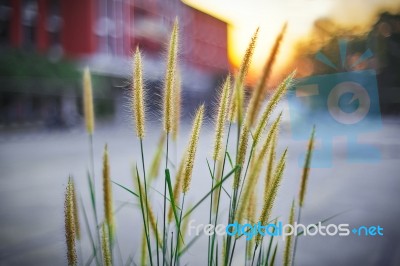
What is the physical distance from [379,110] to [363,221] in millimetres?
495

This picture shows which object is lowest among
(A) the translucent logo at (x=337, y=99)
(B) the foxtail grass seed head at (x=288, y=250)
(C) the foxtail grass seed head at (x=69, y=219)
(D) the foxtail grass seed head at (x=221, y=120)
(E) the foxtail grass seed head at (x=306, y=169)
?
(B) the foxtail grass seed head at (x=288, y=250)

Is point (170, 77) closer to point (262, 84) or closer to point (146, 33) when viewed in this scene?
point (262, 84)

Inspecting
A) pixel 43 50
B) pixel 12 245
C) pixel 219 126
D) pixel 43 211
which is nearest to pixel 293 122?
pixel 219 126

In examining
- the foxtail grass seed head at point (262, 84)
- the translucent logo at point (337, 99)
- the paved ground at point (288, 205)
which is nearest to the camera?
the foxtail grass seed head at point (262, 84)

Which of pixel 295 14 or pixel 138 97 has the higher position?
pixel 295 14

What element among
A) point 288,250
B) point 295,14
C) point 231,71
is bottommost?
point 288,250

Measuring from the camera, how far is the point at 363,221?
1283 mm

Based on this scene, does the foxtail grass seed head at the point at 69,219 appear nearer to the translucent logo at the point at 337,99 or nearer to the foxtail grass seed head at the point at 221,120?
the foxtail grass seed head at the point at 221,120

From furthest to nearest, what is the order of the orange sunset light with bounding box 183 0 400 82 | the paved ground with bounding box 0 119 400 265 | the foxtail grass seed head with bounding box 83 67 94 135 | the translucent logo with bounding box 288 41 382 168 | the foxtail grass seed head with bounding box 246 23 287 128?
1. the paved ground with bounding box 0 119 400 265
2. the translucent logo with bounding box 288 41 382 168
3. the orange sunset light with bounding box 183 0 400 82
4. the foxtail grass seed head with bounding box 83 67 94 135
5. the foxtail grass seed head with bounding box 246 23 287 128

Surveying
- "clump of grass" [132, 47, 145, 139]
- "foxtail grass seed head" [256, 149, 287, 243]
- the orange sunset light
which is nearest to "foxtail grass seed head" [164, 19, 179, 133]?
"clump of grass" [132, 47, 145, 139]

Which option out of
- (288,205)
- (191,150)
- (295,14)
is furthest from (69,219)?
(288,205)

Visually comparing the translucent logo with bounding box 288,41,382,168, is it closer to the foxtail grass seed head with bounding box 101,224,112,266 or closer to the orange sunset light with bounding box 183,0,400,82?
the orange sunset light with bounding box 183,0,400,82

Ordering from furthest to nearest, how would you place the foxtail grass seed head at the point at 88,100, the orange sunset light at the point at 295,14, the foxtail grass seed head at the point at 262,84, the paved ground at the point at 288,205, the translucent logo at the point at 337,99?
the paved ground at the point at 288,205 < the translucent logo at the point at 337,99 < the orange sunset light at the point at 295,14 < the foxtail grass seed head at the point at 88,100 < the foxtail grass seed head at the point at 262,84

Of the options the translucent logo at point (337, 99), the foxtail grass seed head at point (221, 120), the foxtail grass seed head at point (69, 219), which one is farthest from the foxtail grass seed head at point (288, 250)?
the translucent logo at point (337, 99)
